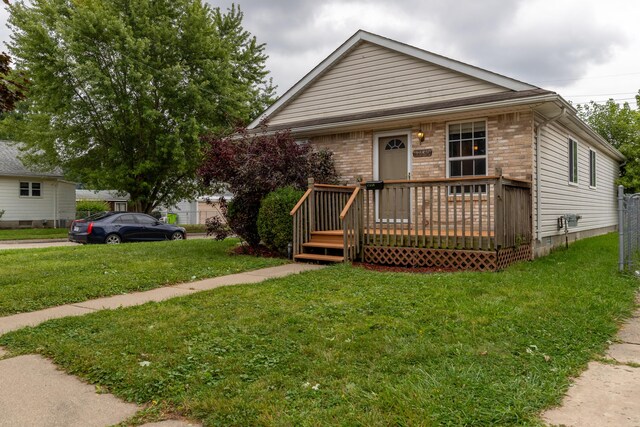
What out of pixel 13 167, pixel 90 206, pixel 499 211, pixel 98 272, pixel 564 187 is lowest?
pixel 98 272

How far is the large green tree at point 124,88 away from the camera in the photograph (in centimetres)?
1994

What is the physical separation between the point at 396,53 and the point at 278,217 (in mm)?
5362

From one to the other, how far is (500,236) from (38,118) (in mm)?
21964

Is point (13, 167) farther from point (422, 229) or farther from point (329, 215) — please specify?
point (422, 229)

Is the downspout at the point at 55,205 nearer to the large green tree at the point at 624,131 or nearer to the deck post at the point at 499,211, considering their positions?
the deck post at the point at 499,211

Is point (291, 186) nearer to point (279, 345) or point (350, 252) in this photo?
point (350, 252)

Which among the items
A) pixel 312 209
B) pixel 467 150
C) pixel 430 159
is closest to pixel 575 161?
pixel 467 150

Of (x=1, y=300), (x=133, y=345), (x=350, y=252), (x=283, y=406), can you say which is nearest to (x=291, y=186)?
(x=350, y=252)

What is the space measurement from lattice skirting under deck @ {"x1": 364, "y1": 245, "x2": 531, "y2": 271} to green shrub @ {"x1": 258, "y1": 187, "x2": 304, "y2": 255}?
5.86 ft

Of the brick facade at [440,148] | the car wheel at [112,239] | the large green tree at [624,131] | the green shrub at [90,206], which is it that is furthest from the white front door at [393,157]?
the green shrub at [90,206]

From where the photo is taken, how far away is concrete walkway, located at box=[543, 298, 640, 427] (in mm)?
Result: 2586

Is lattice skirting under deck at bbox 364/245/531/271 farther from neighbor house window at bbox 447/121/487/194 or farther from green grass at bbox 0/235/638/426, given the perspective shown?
neighbor house window at bbox 447/121/487/194

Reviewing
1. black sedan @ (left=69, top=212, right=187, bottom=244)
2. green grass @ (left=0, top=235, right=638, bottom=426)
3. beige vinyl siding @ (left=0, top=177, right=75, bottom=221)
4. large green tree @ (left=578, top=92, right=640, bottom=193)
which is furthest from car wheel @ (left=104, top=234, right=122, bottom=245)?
large green tree @ (left=578, top=92, right=640, bottom=193)

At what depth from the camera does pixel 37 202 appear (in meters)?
27.7
